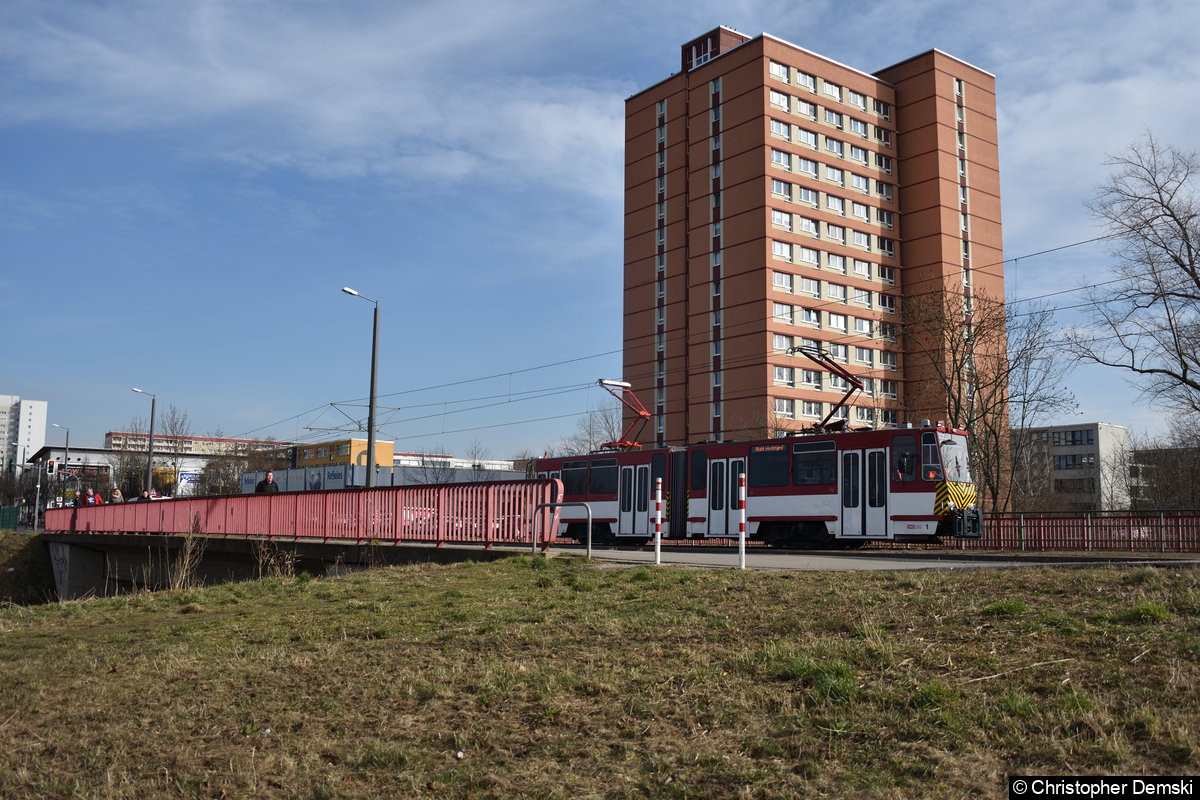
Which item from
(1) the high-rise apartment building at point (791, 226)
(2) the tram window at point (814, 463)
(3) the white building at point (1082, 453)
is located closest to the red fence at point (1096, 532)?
(2) the tram window at point (814, 463)

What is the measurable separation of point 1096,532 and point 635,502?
1160 cm

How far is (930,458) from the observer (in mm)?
21594

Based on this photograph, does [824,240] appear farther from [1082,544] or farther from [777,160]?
[1082,544]

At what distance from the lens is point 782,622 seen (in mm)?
7512

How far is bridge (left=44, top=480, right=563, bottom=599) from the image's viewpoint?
15.9m

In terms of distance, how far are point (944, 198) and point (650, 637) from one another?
72478 millimetres

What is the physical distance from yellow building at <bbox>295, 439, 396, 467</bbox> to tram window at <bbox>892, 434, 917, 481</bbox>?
5561 cm

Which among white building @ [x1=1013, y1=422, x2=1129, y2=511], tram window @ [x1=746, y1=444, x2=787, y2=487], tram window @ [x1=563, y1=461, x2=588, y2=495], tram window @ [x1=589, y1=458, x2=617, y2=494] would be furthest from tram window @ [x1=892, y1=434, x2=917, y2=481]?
white building @ [x1=1013, y1=422, x2=1129, y2=511]

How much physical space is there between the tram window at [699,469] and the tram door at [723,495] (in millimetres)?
194

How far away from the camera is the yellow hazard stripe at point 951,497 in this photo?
69.8 ft

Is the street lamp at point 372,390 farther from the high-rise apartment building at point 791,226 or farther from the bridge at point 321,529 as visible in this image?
the high-rise apartment building at point 791,226

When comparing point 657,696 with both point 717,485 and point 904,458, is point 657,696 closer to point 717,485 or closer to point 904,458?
point 904,458

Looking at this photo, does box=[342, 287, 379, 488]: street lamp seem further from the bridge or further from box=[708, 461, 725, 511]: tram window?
box=[708, 461, 725, 511]: tram window

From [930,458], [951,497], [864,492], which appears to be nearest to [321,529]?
[864,492]
